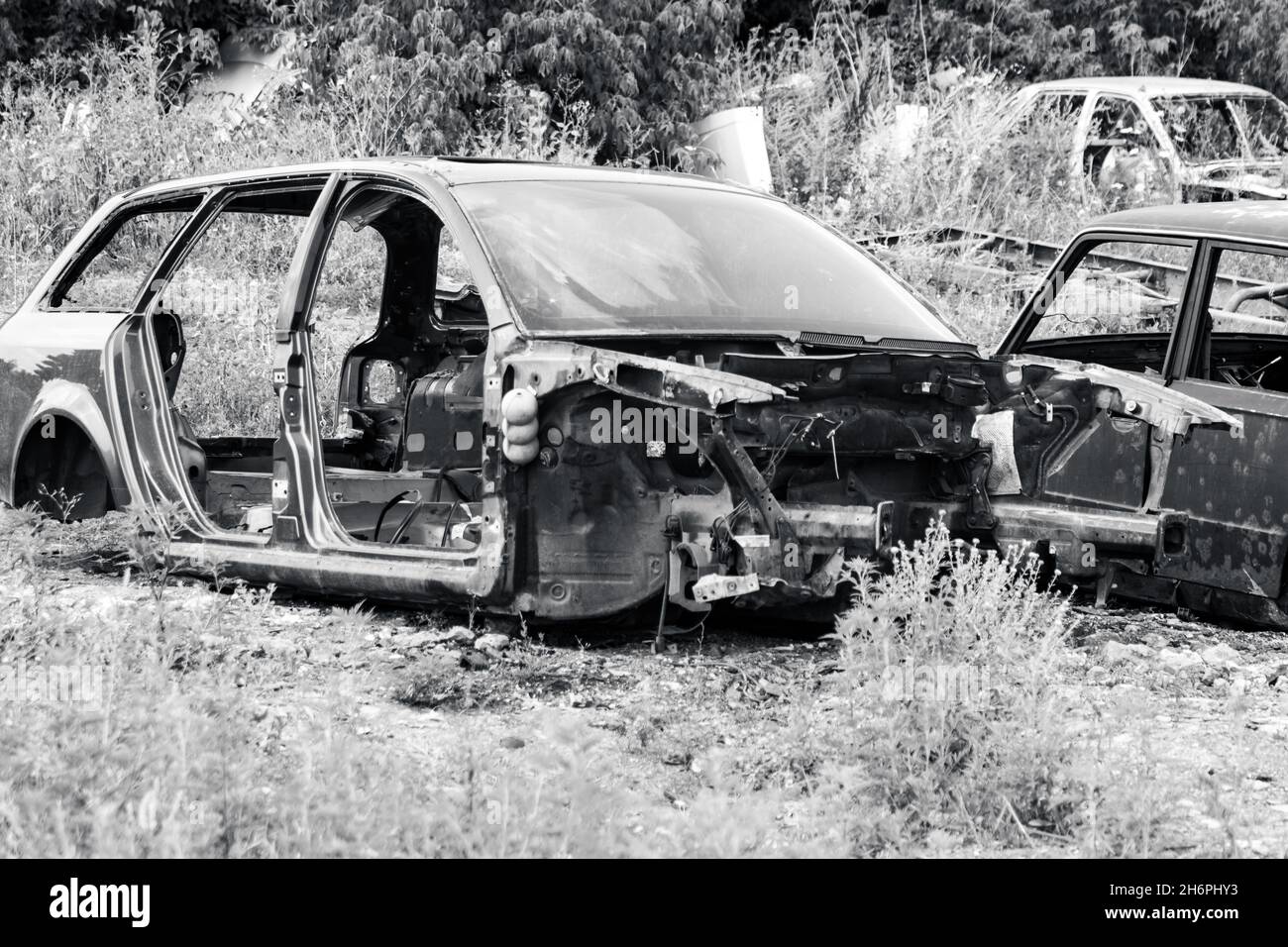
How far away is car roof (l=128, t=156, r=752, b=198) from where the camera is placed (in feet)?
18.2

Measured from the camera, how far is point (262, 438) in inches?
291

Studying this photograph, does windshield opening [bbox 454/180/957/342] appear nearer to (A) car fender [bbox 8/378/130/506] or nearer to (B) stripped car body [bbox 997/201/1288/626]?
(B) stripped car body [bbox 997/201/1288/626]

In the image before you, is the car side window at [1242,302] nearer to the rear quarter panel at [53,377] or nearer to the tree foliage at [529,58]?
the rear quarter panel at [53,377]

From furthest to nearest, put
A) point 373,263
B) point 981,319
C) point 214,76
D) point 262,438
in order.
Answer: point 214,76, point 373,263, point 981,319, point 262,438

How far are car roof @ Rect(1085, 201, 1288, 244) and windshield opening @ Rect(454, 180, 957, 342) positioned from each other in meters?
→ 1.05

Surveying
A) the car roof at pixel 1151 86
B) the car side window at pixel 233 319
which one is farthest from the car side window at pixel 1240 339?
the car roof at pixel 1151 86

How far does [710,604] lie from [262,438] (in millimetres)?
3114

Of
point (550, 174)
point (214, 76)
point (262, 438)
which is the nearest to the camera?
point (550, 174)

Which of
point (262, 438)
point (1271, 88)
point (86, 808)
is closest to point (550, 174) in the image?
point (262, 438)

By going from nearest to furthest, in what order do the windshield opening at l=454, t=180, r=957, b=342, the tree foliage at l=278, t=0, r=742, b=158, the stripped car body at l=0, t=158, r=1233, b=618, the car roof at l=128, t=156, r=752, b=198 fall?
the stripped car body at l=0, t=158, r=1233, b=618 → the windshield opening at l=454, t=180, r=957, b=342 → the car roof at l=128, t=156, r=752, b=198 → the tree foliage at l=278, t=0, r=742, b=158

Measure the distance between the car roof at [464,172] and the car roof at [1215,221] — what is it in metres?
1.56

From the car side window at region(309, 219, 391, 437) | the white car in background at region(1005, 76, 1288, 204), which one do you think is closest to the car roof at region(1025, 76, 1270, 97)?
the white car in background at region(1005, 76, 1288, 204)

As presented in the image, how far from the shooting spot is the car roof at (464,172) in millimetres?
5562

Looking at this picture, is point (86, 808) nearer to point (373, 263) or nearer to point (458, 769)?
point (458, 769)
